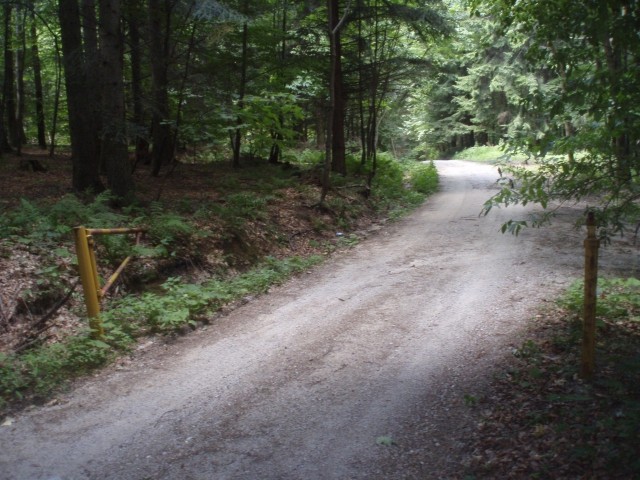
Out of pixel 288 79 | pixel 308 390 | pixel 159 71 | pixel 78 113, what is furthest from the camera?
pixel 288 79

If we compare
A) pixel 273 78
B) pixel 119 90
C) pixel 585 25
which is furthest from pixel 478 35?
pixel 585 25

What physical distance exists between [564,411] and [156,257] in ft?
20.5

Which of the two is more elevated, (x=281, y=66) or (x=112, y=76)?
(x=281, y=66)

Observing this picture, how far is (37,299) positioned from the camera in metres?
6.42

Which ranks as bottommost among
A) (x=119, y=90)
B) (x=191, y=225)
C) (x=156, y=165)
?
(x=191, y=225)

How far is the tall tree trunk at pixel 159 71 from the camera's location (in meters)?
12.2

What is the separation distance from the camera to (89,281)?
5.84 metres

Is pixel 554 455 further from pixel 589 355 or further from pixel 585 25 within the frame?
pixel 585 25

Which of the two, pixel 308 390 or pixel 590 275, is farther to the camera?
pixel 308 390

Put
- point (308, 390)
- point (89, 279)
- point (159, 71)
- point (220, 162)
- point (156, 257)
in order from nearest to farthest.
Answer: point (308, 390)
point (89, 279)
point (156, 257)
point (159, 71)
point (220, 162)

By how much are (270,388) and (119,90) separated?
24.0ft

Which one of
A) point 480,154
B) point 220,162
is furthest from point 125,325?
point 480,154

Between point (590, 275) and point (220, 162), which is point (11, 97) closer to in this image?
point (220, 162)

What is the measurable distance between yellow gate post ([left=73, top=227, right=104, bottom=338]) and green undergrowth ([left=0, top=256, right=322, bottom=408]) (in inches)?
5.5
